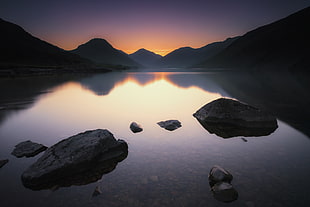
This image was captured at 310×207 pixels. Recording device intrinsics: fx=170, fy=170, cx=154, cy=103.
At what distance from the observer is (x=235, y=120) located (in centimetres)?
983

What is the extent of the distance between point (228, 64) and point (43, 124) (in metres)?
211

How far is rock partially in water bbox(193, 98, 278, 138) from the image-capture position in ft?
28.9

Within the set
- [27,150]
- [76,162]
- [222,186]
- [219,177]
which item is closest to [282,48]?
[219,177]

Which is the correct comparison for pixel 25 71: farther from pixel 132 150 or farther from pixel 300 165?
pixel 300 165

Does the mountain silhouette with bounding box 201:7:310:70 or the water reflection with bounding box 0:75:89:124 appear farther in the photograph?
the mountain silhouette with bounding box 201:7:310:70

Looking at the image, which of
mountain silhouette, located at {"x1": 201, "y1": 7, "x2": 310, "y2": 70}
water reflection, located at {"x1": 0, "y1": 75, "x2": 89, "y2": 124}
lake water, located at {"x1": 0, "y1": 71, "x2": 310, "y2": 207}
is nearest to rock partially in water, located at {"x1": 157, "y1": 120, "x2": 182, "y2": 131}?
lake water, located at {"x1": 0, "y1": 71, "x2": 310, "y2": 207}

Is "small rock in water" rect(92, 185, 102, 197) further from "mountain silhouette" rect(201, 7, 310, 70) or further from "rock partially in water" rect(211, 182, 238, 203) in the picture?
"mountain silhouette" rect(201, 7, 310, 70)

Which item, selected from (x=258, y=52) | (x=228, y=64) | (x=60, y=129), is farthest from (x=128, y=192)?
(x=228, y=64)

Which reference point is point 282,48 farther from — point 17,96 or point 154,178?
point 154,178

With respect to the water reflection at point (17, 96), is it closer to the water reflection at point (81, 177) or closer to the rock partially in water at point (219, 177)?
the water reflection at point (81, 177)

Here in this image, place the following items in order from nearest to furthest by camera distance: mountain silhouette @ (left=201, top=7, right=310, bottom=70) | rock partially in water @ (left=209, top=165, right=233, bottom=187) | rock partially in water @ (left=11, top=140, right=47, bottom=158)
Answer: rock partially in water @ (left=209, top=165, right=233, bottom=187) → rock partially in water @ (left=11, top=140, right=47, bottom=158) → mountain silhouette @ (left=201, top=7, right=310, bottom=70)

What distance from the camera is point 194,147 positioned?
7109mm

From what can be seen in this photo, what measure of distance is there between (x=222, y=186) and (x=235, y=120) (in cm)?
626

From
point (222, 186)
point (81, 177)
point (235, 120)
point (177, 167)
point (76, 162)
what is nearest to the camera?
point (222, 186)
